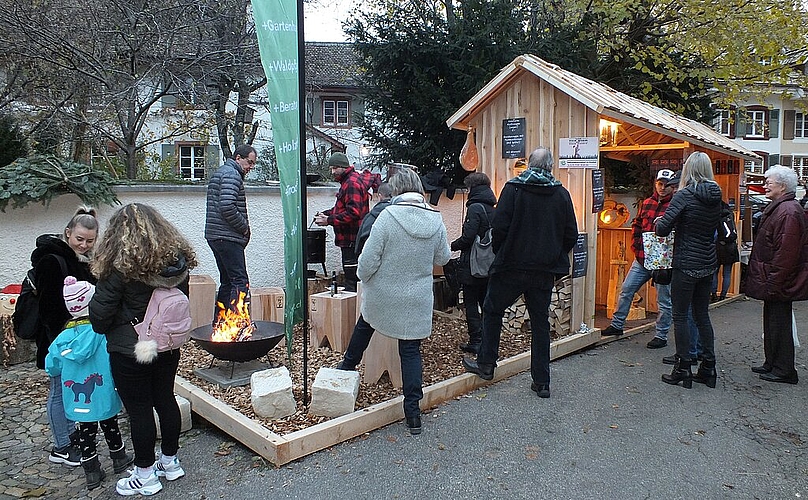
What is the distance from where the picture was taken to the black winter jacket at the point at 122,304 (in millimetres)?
3230

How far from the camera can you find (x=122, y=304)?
10.8 ft

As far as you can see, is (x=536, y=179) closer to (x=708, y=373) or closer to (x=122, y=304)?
(x=708, y=373)

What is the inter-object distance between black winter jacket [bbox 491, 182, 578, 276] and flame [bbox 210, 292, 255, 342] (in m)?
2.12

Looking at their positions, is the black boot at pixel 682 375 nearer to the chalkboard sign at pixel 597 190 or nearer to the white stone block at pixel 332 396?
the chalkboard sign at pixel 597 190

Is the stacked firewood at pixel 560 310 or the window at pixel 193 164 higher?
the window at pixel 193 164

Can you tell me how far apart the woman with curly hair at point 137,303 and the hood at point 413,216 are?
1369 mm

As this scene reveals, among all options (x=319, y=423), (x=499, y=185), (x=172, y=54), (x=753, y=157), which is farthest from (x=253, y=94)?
(x=319, y=423)

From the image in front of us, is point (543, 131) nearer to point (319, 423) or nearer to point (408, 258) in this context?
point (408, 258)

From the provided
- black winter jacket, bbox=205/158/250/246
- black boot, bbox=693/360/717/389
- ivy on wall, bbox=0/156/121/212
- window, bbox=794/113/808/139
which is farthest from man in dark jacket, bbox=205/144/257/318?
window, bbox=794/113/808/139

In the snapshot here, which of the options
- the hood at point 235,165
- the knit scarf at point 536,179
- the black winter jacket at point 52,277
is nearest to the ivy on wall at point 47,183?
the hood at point 235,165

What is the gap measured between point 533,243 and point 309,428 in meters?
2.10

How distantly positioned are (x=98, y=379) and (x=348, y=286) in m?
3.46

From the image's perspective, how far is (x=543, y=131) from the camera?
6703 millimetres

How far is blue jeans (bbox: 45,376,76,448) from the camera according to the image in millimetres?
3738
